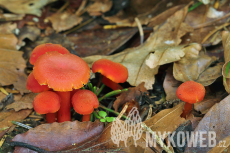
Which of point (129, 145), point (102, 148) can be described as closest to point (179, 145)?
point (129, 145)

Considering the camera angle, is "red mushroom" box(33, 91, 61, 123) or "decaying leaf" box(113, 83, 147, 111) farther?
"decaying leaf" box(113, 83, 147, 111)

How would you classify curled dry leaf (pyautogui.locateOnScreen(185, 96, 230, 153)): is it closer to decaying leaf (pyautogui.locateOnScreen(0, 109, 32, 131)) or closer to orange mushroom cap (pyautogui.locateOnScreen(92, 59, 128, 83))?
orange mushroom cap (pyautogui.locateOnScreen(92, 59, 128, 83))

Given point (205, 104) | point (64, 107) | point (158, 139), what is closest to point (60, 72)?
point (64, 107)

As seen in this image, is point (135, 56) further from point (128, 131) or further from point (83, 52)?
point (128, 131)

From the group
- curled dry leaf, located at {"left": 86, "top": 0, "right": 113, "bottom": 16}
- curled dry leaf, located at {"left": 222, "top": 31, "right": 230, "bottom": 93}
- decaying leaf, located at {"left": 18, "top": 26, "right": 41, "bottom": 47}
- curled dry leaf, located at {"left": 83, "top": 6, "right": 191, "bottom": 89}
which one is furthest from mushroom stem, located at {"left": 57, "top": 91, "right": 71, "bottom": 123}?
curled dry leaf, located at {"left": 86, "top": 0, "right": 113, "bottom": 16}

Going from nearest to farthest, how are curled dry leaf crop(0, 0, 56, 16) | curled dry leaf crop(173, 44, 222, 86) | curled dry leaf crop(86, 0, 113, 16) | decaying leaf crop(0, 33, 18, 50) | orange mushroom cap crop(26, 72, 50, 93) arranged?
orange mushroom cap crop(26, 72, 50, 93) < curled dry leaf crop(173, 44, 222, 86) < decaying leaf crop(0, 33, 18, 50) < curled dry leaf crop(0, 0, 56, 16) < curled dry leaf crop(86, 0, 113, 16)

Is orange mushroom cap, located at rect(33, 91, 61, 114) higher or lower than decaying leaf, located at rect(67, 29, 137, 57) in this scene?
lower

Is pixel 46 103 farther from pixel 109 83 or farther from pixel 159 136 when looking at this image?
pixel 159 136
